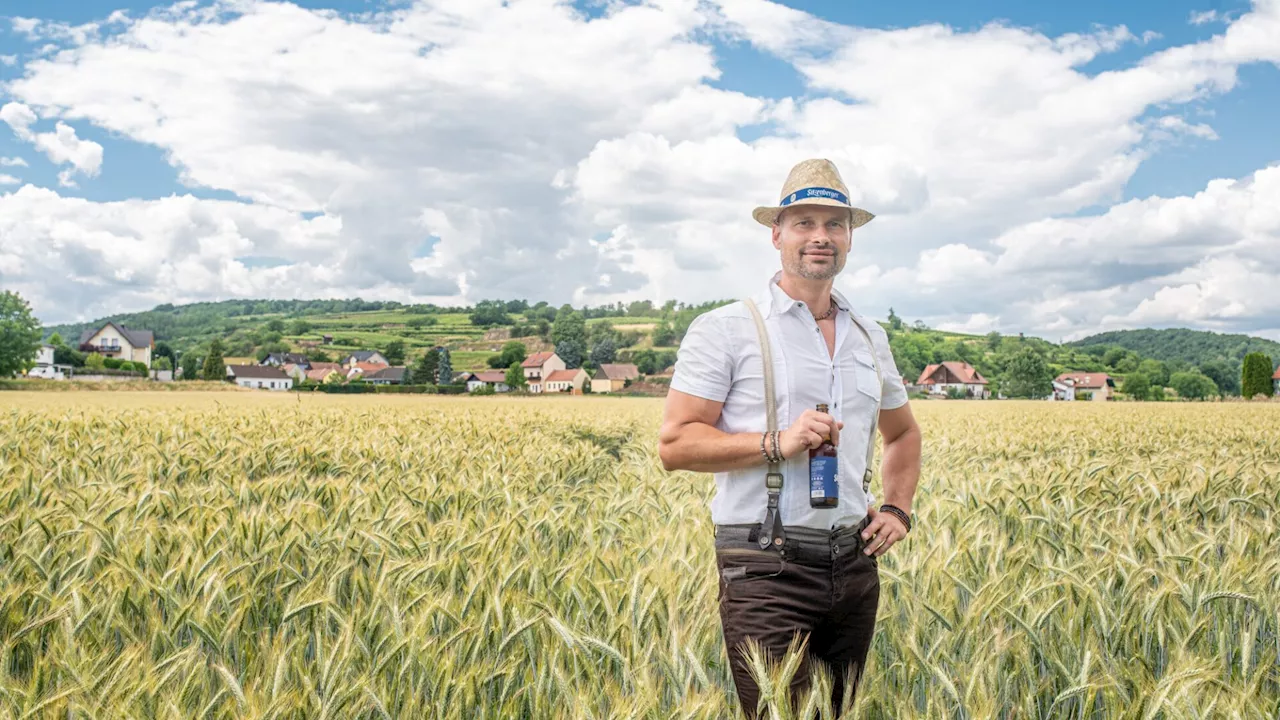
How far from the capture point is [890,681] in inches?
119

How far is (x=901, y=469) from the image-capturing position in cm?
321

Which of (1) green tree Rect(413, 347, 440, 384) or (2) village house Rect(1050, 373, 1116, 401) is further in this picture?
(2) village house Rect(1050, 373, 1116, 401)

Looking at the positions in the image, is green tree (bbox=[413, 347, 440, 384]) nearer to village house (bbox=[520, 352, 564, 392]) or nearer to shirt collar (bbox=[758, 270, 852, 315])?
village house (bbox=[520, 352, 564, 392])

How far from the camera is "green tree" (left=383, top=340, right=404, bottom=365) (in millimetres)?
119625

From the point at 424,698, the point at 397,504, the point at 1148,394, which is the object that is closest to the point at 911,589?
the point at 424,698

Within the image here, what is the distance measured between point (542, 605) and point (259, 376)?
11323 centimetres

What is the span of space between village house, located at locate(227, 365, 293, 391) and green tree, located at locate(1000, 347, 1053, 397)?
273 ft

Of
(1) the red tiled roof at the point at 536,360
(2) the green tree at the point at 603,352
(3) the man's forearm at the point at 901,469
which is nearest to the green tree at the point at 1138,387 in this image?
(2) the green tree at the point at 603,352

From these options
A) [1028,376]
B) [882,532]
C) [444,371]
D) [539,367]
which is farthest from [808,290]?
[444,371]

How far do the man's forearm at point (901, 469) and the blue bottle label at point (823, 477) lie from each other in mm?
588

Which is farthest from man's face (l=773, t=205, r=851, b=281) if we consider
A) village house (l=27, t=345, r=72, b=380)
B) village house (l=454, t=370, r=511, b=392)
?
village house (l=27, t=345, r=72, b=380)

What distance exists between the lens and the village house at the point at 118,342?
125 metres

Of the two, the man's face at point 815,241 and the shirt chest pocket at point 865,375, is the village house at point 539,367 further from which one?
the man's face at point 815,241

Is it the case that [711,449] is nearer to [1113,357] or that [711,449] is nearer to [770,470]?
[770,470]
